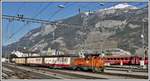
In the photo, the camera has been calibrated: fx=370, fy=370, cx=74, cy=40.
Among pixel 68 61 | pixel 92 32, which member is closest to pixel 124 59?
pixel 68 61

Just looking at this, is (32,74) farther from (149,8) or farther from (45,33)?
(149,8)

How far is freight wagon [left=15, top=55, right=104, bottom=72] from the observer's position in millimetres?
27422

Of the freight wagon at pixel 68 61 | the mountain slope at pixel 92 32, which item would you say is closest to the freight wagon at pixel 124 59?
the freight wagon at pixel 68 61

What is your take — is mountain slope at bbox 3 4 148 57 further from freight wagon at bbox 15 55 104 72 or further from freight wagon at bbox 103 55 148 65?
freight wagon at bbox 15 55 104 72

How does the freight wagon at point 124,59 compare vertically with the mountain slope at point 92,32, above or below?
below

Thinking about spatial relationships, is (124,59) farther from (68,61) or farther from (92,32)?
(92,32)

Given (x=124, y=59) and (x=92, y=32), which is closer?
(x=92, y=32)

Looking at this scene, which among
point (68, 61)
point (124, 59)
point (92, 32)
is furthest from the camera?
point (124, 59)

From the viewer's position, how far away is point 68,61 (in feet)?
94.7

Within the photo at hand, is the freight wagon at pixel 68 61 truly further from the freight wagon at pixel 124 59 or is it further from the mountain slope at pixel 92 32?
the mountain slope at pixel 92 32

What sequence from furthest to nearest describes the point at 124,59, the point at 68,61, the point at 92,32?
the point at 124,59 → the point at 68,61 → the point at 92,32

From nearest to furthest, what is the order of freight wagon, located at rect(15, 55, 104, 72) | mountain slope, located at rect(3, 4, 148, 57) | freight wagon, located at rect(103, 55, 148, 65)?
1. mountain slope, located at rect(3, 4, 148, 57)
2. freight wagon, located at rect(15, 55, 104, 72)
3. freight wagon, located at rect(103, 55, 148, 65)

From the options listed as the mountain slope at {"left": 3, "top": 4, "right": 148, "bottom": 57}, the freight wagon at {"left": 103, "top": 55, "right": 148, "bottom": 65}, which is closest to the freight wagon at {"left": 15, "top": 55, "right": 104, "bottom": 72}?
the freight wagon at {"left": 103, "top": 55, "right": 148, "bottom": 65}

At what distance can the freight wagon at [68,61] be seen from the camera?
27.4m
